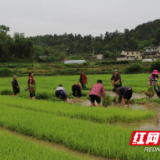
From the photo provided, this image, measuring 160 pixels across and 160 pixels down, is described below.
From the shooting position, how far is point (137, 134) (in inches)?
172

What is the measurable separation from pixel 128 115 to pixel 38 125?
272 centimetres

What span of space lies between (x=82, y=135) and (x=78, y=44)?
99138 millimetres

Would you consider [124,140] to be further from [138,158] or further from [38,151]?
[38,151]

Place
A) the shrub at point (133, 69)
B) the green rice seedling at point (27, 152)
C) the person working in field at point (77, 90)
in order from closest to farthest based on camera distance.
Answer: the green rice seedling at point (27, 152), the person working in field at point (77, 90), the shrub at point (133, 69)

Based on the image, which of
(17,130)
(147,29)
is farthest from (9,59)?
(147,29)

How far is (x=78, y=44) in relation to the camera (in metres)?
102

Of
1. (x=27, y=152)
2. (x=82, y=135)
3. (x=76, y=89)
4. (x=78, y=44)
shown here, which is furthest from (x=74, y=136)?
(x=78, y=44)

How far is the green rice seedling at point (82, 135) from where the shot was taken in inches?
149

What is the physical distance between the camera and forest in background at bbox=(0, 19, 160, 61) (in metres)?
61.8

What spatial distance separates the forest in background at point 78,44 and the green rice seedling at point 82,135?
56917mm

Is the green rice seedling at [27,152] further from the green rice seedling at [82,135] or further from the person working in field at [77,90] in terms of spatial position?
the person working in field at [77,90]

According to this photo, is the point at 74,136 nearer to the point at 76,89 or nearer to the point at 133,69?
the point at 76,89

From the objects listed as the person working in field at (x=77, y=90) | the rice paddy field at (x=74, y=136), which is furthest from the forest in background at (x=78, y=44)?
the rice paddy field at (x=74, y=136)

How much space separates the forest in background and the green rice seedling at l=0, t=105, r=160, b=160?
56.9 meters
